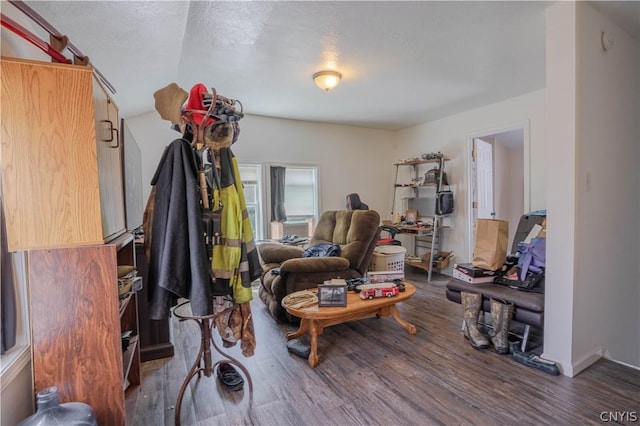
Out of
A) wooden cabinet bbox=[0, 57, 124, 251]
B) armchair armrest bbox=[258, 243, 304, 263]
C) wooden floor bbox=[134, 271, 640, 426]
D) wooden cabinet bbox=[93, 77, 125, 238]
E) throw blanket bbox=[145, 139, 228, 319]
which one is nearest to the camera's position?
wooden cabinet bbox=[0, 57, 124, 251]

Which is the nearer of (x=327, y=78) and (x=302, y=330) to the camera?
(x=302, y=330)

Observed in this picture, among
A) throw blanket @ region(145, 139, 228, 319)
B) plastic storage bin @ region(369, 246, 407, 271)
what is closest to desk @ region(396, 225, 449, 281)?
plastic storage bin @ region(369, 246, 407, 271)

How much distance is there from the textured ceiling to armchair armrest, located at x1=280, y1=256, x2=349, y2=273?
1.80m

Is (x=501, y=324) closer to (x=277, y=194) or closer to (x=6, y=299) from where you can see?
(x=6, y=299)

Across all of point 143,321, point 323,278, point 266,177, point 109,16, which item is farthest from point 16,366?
point 266,177

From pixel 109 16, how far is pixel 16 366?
1738 millimetres

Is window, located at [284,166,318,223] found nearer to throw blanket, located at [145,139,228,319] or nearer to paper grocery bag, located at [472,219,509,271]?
paper grocery bag, located at [472,219,509,271]

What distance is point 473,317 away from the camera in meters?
2.54

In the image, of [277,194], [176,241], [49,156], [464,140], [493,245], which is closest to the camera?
[49,156]

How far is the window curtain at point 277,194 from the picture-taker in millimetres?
4875

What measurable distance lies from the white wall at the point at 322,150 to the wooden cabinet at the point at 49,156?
3153 millimetres

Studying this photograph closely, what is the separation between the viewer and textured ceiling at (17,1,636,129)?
1.93 meters

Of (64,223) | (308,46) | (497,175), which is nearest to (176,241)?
(64,223)

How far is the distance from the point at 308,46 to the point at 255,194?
2.72 metres
